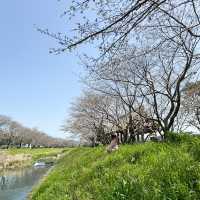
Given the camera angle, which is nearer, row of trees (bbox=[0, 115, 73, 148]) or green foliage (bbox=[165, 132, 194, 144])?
green foliage (bbox=[165, 132, 194, 144])

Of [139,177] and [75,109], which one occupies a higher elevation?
[75,109]

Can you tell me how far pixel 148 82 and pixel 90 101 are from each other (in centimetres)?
1718

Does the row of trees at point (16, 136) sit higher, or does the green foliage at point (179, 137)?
the row of trees at point (16, 136)

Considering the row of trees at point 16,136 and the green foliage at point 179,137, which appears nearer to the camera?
the green foliage at point 179,137

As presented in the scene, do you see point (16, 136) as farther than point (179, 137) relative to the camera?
Yes

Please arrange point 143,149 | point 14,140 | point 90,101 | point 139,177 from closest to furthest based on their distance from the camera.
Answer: point 139,177 → point 143,149 → point 90,101 → point 14,140

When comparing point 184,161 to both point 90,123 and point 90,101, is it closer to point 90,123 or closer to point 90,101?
point 90,101

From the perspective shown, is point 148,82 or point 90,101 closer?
Result: point 148,82

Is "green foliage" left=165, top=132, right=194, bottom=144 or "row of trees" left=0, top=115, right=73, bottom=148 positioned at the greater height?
"row of trees" left=0, top=115, right=73, bottom=148

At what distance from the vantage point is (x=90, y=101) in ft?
120

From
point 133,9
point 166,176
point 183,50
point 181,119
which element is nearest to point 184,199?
point 166,176

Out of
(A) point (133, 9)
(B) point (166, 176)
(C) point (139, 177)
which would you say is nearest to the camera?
(A) point (133, 9)

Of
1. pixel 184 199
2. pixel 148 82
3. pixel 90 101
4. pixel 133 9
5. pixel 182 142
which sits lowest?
pixel 184 199

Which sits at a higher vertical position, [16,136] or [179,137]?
[16,136]
